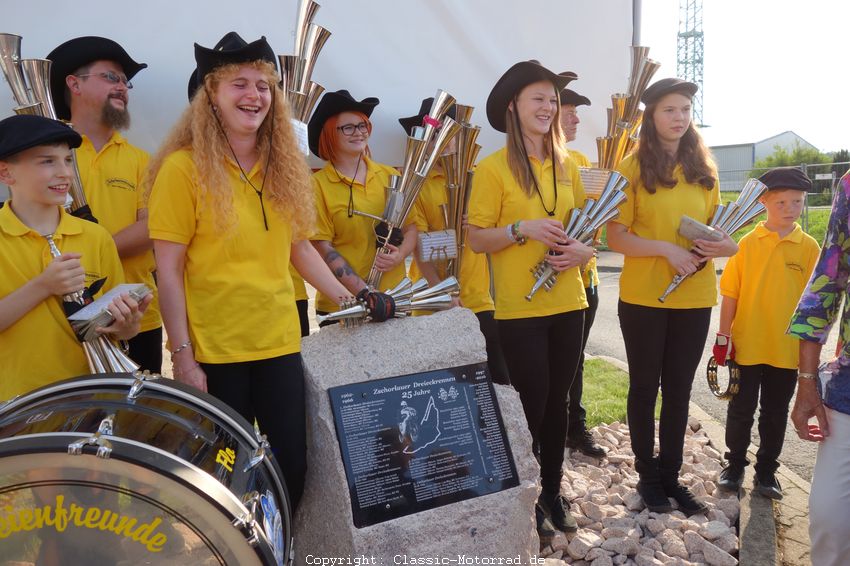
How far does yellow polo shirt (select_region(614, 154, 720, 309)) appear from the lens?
3.28 metres

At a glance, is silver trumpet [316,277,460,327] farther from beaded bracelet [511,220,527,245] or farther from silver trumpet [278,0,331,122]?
silver trumpet [278,0,331,122]

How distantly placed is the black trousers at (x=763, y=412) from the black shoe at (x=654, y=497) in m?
0.65

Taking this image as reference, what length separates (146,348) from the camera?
297cm

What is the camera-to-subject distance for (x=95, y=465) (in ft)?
4.86

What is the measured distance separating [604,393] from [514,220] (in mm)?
3105

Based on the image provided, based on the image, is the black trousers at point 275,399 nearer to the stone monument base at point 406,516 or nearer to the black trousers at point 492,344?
the stone monument base at point 406,516

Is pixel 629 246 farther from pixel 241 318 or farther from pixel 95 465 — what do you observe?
pixel 95 465

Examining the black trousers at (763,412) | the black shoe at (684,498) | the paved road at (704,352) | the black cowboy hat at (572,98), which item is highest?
the black cowboy hat at (572,98)

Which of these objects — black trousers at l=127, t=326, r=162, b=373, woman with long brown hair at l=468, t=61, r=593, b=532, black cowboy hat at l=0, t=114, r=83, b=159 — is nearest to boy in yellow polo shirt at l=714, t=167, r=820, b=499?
woman with long brown hair at l=468, t=61, r=593, b=532

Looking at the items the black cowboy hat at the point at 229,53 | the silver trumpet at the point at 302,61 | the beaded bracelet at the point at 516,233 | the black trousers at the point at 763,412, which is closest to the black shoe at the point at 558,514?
the black trousers at the point at 763,412

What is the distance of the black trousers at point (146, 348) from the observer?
2949mm

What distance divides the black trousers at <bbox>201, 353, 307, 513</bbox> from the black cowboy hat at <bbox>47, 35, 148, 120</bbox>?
1.41 metres

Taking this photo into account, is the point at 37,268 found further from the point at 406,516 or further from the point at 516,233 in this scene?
the point at 516,233

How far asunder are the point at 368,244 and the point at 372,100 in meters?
0.76
